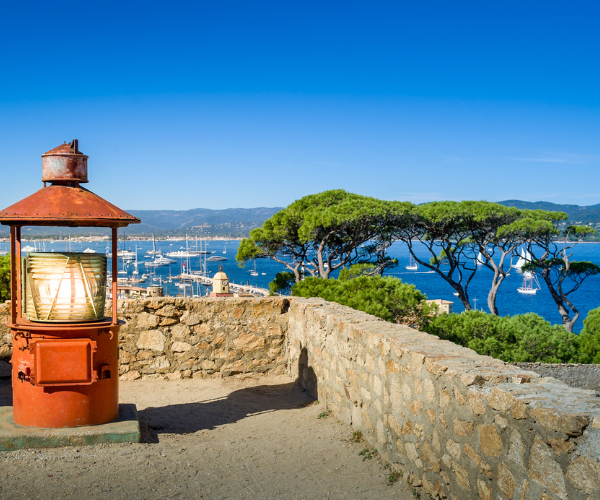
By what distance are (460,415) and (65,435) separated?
2727mm

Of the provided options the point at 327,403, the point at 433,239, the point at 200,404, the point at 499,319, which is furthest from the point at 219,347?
the point at 433,239

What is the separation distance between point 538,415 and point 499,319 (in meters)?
10.3

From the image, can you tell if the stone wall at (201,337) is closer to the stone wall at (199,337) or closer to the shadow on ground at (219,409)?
the stone wall at (199,337)

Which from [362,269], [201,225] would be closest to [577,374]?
[362,269]

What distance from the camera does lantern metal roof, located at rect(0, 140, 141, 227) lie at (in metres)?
4.07

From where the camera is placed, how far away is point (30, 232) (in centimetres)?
541

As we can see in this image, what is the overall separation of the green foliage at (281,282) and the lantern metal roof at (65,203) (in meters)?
17.8

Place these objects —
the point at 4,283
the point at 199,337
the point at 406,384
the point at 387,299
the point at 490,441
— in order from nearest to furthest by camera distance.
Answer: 1. the point at 490,441
2. the point at 406,384
3. the point at 199,337
4. the point at 4,283
5. the point at 387,299

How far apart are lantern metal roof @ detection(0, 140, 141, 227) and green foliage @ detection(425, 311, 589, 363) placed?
7.74 m

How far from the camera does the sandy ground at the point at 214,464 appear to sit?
3.44 m

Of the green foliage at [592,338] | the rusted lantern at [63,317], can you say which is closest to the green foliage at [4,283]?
the rusted lantern at [63,317]

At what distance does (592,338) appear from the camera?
1223 centimetres

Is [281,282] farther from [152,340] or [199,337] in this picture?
[152,340]

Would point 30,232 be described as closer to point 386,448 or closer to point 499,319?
point 386,448
